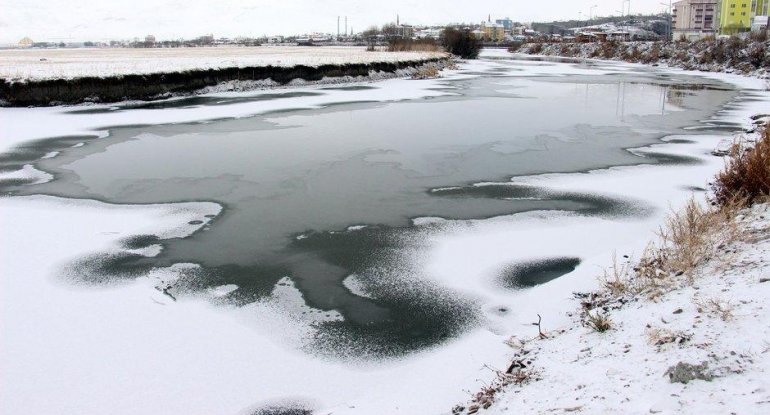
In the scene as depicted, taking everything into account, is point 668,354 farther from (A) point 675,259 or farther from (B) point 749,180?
(B) point 749,180

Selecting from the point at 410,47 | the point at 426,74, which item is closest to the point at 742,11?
the point at 410,47

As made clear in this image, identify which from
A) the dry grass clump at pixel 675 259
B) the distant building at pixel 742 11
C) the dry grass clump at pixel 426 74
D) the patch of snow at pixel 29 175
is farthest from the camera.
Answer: the distant building at pixel 742 11

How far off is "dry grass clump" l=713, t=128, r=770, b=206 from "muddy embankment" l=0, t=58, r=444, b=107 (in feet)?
73.9

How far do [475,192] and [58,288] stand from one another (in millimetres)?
6038

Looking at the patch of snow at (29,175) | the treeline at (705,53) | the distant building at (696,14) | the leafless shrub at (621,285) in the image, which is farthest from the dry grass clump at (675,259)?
the distant building at (696,14)

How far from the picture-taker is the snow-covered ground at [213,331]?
4340 mm

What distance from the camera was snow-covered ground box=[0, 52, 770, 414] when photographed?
4.34 meters

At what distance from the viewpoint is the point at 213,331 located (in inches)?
208

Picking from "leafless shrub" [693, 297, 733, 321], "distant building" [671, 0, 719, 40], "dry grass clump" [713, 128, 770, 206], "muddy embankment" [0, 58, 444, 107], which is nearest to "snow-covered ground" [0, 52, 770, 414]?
Answer: "leafless shrub" [693, 297, 733, 321]

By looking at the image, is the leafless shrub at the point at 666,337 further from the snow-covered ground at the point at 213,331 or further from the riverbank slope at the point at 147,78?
→ the riverbank slope at the point at 147,78

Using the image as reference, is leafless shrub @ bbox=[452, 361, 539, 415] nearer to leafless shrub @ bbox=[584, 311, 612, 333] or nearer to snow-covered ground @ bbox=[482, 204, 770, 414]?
snow-covered ground @ bbox=[482, 204, 770, 414]

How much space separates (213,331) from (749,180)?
6701 millimetres

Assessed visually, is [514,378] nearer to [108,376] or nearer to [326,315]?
[326,315]

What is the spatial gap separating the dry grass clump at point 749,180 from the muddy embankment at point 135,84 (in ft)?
73.9
